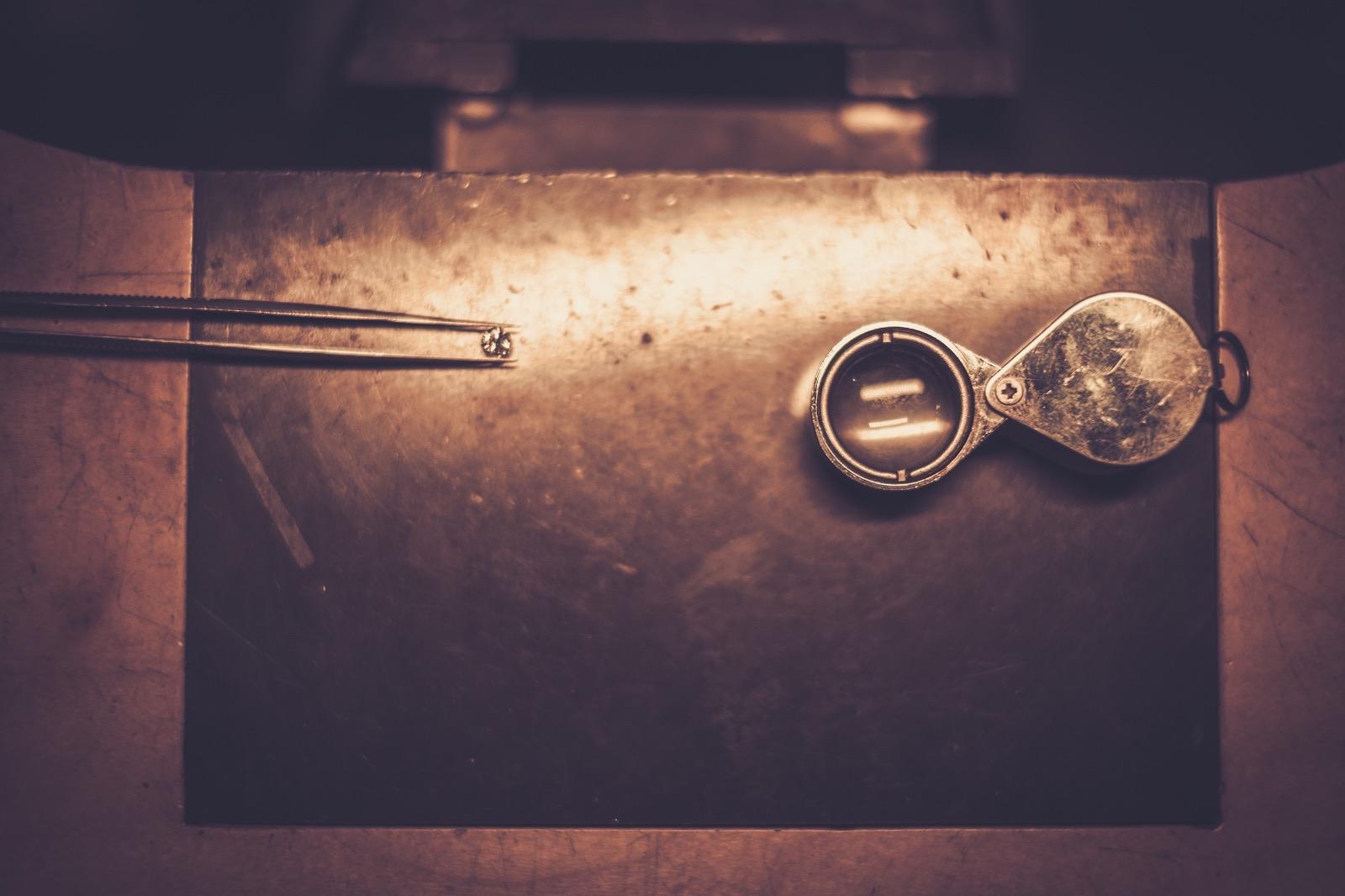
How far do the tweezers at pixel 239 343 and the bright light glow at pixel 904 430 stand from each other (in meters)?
0.31

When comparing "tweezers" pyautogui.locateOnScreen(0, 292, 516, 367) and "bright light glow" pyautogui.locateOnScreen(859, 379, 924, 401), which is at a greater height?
"tweezers" pyautogui.locateOnScreen(0, 292, 516, 367)

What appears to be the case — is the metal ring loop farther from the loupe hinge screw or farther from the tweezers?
the tweezers

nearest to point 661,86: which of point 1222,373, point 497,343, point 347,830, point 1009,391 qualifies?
point 497,343

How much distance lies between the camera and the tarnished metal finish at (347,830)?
2.12 ft

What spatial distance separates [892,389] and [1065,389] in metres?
0.14

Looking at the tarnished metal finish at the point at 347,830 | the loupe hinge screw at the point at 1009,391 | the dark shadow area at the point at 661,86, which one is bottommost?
the tarnished metal finish at the point at 347,830

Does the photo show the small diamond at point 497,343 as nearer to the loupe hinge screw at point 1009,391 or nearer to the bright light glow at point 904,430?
the bright light glow at point 904,430

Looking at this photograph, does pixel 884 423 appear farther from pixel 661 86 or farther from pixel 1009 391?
pixel 661 86

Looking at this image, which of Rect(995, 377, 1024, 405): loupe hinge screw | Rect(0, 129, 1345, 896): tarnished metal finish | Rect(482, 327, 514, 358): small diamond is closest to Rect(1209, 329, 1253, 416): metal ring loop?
Rect(0, 129, 1345, 896): tarnished metal finish

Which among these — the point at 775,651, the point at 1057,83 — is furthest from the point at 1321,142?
the point at 775,651

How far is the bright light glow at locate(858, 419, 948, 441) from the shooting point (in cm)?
63

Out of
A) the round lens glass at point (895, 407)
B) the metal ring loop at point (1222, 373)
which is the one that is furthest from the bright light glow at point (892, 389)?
the metal ring loop at point (1222, 373)

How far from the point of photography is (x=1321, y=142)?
0.75m

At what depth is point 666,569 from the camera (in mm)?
643
